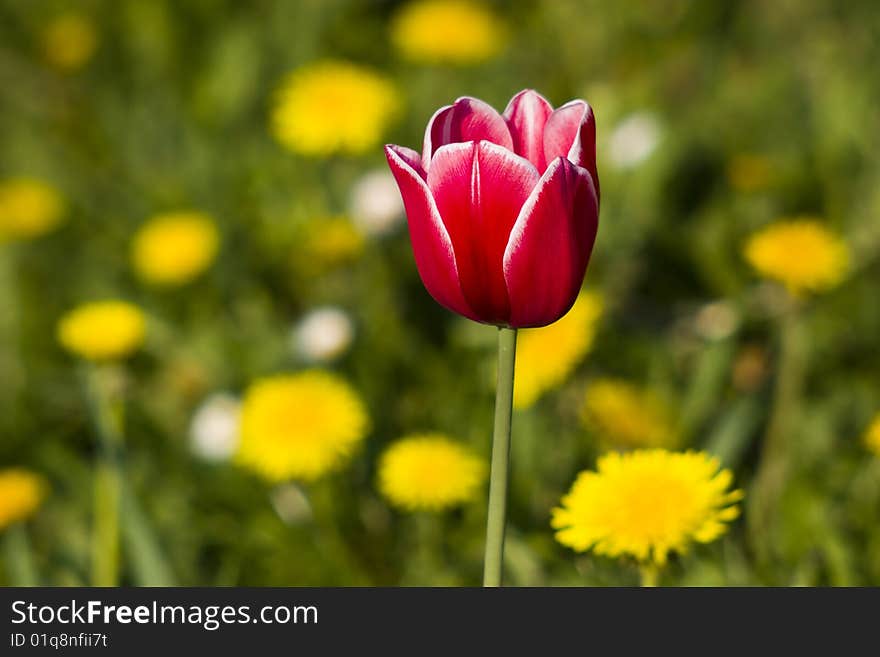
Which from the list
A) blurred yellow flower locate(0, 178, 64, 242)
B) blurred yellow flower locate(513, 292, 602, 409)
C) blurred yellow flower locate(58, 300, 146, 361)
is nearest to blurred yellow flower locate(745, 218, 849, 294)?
blurred yellow flower locate(513, 292, 602, 409)

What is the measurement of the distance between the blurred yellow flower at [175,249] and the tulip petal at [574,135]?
1170 mm

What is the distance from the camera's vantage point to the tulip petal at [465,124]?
33.3 inches

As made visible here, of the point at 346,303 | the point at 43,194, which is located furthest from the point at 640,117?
the point at 43,194

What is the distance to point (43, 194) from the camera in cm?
230

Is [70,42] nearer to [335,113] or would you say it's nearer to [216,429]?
[335,113]

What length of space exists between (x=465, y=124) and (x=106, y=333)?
0.99 m

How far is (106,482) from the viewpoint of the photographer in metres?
1.55

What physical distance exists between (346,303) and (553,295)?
1116mm

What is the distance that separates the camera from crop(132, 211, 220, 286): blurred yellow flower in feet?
6.34

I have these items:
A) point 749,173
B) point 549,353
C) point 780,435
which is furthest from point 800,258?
point 749,173

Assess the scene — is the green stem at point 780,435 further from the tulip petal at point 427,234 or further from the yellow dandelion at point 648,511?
the tulip petal at point 427,234
